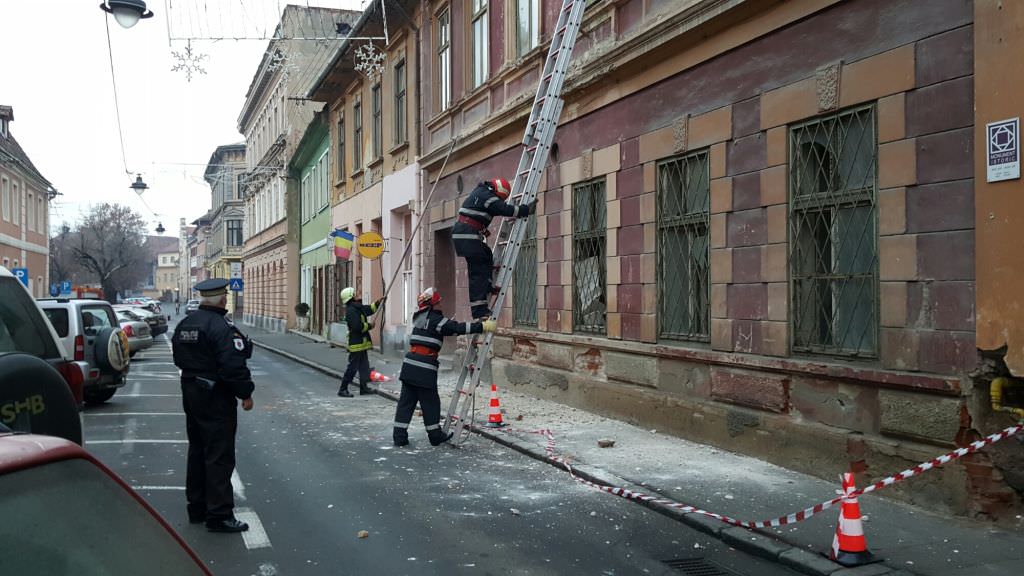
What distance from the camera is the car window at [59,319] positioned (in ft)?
41.2

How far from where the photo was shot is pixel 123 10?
39.6ft

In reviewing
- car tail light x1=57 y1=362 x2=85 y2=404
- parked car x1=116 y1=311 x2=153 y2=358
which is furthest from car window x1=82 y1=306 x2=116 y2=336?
car tail light x1=57 y1=362 x2=85 y2=404

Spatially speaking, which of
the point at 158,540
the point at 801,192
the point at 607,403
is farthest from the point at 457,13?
the point at 158,540

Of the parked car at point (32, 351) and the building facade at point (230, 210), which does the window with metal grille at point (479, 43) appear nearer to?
the parked car at point (32, 351)

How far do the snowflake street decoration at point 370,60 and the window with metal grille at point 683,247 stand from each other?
1363 centimetres

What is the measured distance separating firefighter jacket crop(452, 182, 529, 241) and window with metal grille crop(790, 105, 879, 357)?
9.14ft

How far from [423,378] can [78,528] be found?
24.4 feet

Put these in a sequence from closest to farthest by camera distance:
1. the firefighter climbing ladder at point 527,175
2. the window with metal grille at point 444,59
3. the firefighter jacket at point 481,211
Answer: the firefighter jacket at point 481,211
the firefighter climbing ladder at point 527,175
the window with metal grille at point 444,59

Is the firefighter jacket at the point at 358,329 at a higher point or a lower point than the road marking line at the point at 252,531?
higher

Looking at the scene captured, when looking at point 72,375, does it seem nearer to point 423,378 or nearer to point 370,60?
point 423,378

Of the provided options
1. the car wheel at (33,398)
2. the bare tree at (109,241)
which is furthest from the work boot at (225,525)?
the bare tree at (109,241)

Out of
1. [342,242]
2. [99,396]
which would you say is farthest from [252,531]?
[342,242]

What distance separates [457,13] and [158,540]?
1656cm

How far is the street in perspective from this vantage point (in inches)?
220
